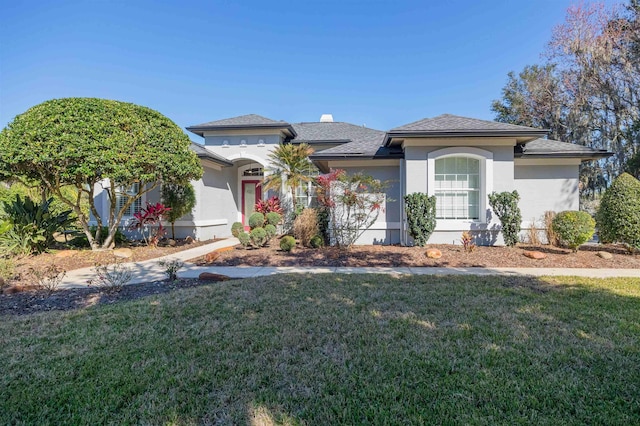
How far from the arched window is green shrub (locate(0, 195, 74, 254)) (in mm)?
13091

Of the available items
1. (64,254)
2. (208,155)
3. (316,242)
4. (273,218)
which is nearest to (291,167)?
(273,218)

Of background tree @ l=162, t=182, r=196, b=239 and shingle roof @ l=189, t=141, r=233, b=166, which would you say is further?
shingle roof @ l=189, t=141, r=233, b=166

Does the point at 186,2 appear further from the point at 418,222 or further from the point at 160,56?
the point at 418,222

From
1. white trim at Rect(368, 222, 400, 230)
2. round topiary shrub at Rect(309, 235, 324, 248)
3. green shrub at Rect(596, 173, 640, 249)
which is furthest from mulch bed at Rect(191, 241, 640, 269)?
white trim at Rect(368, 222, 400, 230)

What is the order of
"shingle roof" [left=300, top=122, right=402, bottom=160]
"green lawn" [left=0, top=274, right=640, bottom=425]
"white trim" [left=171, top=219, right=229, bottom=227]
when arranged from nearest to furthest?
"green lawn" [left=0, top=274, right=640, bottom=425], "shingle roof" [left=300, top=122, right=402, bottom=160], "white trim" [left=171, top=219, right=229, bottom=227]

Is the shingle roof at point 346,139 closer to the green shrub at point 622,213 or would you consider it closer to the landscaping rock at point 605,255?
the green shrub at point 622,213

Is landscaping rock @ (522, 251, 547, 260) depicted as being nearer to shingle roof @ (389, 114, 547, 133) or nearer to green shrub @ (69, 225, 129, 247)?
shingle roof @ (389, 114, 547, 133)

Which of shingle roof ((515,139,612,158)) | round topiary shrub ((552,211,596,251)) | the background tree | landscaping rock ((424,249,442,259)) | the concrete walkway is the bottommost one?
the concrete walkway

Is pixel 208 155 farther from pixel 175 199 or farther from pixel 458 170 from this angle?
pixel 458 170

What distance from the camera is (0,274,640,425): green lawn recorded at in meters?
2.40

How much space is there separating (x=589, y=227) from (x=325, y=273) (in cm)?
809

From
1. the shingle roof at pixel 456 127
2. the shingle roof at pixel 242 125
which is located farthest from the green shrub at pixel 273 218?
the shingle roof at pixel 456 127

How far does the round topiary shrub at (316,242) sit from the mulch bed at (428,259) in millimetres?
315

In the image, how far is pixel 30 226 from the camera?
934 cm
